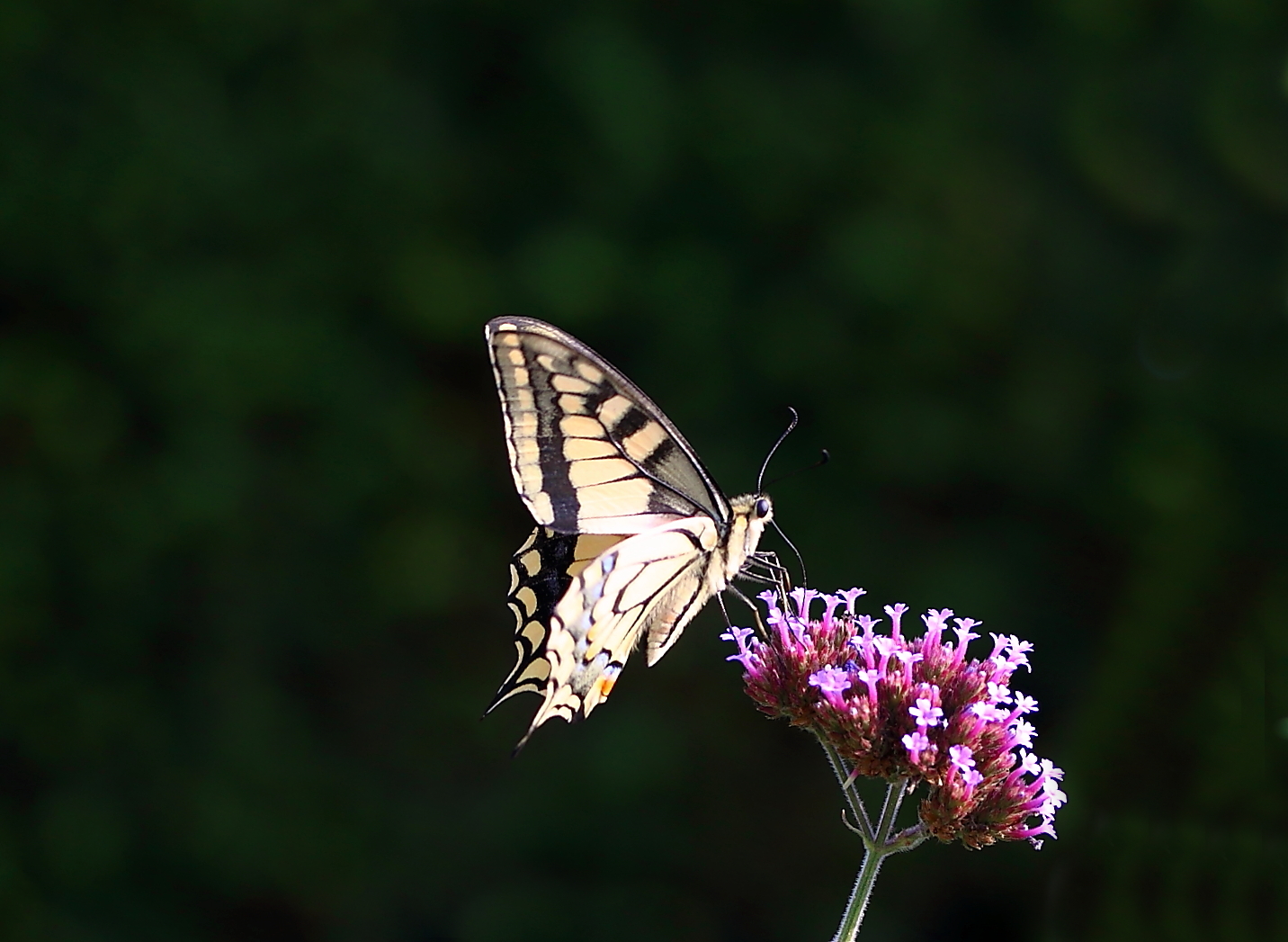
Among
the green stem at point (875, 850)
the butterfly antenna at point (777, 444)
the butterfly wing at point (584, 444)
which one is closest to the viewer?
the green stem at point (875, 850)

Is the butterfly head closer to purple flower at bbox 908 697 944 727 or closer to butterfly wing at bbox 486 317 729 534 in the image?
butterfly wing at bbox 486 317 729 534

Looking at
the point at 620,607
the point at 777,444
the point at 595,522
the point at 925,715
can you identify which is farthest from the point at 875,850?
the point at 777,444

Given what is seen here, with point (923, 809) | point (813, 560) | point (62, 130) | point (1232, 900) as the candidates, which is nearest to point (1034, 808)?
point (923, 809)

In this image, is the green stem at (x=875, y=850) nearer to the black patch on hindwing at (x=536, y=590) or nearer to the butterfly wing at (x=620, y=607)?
the butterfly wing at (x=620, y=607)

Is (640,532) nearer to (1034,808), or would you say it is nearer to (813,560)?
(1034,808)

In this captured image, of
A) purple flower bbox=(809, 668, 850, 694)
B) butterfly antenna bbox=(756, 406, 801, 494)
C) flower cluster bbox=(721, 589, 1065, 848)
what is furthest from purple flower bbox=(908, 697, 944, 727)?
butterfly antenna bbox=(756, 406, 801, 494)

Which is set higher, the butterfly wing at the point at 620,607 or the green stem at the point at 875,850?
the butterfly wing at the point at 620,607

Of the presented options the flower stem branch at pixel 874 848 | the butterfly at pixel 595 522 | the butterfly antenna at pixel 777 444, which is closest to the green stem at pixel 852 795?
the flower stem branch at pixel 874 848

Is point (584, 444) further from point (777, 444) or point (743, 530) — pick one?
point (777, 444)
